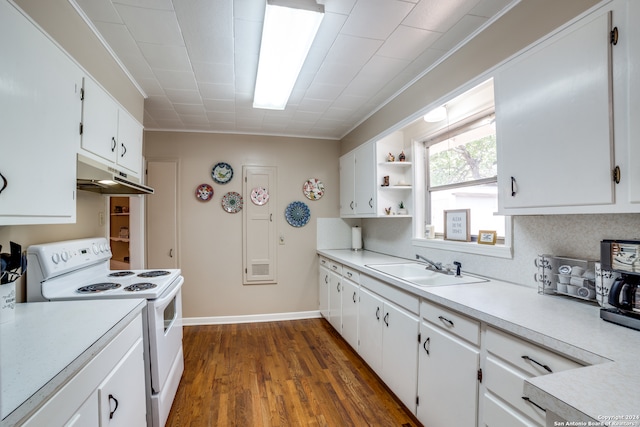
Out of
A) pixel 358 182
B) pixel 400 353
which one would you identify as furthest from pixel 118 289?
pixel 358 182

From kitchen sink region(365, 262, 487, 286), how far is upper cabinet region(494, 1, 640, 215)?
2.16 feet

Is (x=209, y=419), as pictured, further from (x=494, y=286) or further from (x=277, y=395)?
(x=494, y=286)

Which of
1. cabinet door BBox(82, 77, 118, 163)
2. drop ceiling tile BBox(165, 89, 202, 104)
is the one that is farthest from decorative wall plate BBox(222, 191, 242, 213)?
cabinet door BBox(82, 77, 118, 163)

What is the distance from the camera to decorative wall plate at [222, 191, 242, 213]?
3980mm

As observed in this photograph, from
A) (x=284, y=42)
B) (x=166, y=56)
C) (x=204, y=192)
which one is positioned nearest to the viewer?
(x=284, y=42)

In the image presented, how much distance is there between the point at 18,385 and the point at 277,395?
186cm

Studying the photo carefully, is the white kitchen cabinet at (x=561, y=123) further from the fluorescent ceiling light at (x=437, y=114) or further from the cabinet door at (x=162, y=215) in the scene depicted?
the cabinet door at (x=162, y=215)

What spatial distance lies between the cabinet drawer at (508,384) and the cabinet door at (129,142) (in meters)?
2.59

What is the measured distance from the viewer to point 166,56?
2.20m

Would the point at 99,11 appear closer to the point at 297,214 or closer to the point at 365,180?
the point at 365,180

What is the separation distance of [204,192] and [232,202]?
14.7 inches

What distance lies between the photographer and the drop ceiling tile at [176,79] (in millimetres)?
2445

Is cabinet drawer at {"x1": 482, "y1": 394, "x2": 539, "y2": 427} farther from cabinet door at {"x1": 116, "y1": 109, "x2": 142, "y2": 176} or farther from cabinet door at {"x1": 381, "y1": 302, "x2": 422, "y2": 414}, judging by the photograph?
cabinet door at {"x1": 116, "y1": 109, "x2": 142, "y2": 176}

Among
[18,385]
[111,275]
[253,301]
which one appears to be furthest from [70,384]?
[253,301]
